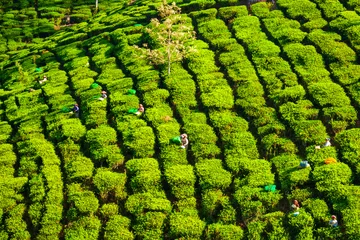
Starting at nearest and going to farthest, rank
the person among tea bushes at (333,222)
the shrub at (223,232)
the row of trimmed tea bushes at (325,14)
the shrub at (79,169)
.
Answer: the person among tea bushes at (333,222) → the shrub at (223,232) → the shrub at (79,169) → the row of trimmed tea bushes at (325,14)

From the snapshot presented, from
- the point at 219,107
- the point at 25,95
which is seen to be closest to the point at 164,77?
the point at 219,107

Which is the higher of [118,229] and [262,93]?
[262,93]

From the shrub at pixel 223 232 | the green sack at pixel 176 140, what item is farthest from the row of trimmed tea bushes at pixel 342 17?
the shrub at pixel 223 232

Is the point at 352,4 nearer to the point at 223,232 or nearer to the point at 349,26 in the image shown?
the point at 349,26

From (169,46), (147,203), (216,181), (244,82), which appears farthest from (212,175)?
(169,46)

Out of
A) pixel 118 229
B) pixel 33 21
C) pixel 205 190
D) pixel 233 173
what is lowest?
pixel 33 21

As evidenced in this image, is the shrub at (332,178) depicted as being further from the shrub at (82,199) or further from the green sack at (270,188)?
the shrub at (82,199)

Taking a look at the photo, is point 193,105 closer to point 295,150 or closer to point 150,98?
point 150,98
